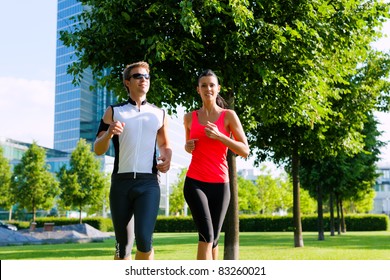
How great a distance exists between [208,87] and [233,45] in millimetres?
5869

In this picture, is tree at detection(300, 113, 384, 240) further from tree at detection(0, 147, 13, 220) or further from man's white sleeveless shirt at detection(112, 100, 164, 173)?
tree at detection(0, 147, 13, 220)

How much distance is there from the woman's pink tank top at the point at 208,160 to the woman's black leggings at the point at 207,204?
0.21ft

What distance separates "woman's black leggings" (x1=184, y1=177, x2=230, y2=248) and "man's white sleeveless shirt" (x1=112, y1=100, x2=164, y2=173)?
1.87 feet

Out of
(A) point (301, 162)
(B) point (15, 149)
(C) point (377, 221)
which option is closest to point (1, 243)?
(A) point (301, 162)

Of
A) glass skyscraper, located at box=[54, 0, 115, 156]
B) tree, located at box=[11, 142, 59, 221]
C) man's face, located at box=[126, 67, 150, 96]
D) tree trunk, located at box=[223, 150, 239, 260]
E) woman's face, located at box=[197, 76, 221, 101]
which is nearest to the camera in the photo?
man's face, located at box=[126, 67, 150, 96]

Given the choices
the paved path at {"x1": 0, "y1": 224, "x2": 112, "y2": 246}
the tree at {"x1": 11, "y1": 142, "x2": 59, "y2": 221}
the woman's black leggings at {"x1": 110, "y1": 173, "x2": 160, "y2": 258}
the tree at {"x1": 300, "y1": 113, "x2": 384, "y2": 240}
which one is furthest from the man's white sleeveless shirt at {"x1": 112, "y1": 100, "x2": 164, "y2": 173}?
the tree at {"x1": 11, "y1": 142, "x2": 59, "y2": 221}

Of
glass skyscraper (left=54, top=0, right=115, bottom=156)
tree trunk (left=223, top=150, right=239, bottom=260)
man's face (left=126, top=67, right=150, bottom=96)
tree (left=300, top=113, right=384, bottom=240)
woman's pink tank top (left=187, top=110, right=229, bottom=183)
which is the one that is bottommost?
tree trunk (left=223, top=150, right=239, bottom=260)

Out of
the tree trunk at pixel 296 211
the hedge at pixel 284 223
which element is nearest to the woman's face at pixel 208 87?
the tree trunk at pixel 296 211

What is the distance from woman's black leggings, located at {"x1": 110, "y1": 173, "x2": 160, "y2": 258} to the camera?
4969mm

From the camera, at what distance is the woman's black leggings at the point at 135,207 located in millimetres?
4969

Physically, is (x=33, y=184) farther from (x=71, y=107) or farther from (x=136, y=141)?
(x=71, y=107)

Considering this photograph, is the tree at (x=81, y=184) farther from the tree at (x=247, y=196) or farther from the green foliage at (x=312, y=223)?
the tree at (x=247, y=196)

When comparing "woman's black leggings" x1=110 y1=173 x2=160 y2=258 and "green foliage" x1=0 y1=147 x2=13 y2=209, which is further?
"green foliage" x1=0 y1=147 x2=13 y2=209
